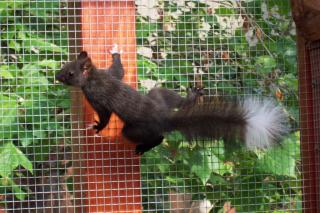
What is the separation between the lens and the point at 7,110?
3777 millimetres

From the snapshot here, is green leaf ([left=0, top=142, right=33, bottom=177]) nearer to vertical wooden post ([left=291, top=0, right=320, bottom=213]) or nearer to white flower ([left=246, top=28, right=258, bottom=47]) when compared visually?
vertical wooden post ([left=291, top=0, right=320, bottom=213])

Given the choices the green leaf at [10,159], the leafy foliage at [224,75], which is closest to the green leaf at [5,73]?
the green leaf at [10,159]

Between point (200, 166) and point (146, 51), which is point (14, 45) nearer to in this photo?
point (146, 51)

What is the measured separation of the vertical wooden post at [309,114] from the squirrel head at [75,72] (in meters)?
1.19

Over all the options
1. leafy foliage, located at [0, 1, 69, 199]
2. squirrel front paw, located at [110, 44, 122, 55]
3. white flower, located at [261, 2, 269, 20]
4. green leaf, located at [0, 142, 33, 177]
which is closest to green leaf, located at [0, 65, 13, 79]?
leafy foliage, located at [0, 1, 69, 199]

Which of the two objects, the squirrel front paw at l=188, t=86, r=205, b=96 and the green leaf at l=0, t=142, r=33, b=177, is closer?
the green leaf at l=0, t=142, r=33, b=177

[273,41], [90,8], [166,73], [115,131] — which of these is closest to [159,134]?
[115,131]

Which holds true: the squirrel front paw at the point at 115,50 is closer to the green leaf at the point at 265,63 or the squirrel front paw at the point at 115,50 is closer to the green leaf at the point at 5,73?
the green leaf at the point at 5,73

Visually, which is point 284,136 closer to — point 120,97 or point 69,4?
point 120,97

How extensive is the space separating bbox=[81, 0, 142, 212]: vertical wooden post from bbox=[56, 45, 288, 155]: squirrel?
84 mm

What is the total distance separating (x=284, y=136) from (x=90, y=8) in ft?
4.33

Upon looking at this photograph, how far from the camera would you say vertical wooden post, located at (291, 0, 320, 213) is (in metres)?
3.62

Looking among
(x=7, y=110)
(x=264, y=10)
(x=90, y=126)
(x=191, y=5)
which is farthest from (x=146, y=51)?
(x=7, y=110)

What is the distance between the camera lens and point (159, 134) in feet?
12.6
